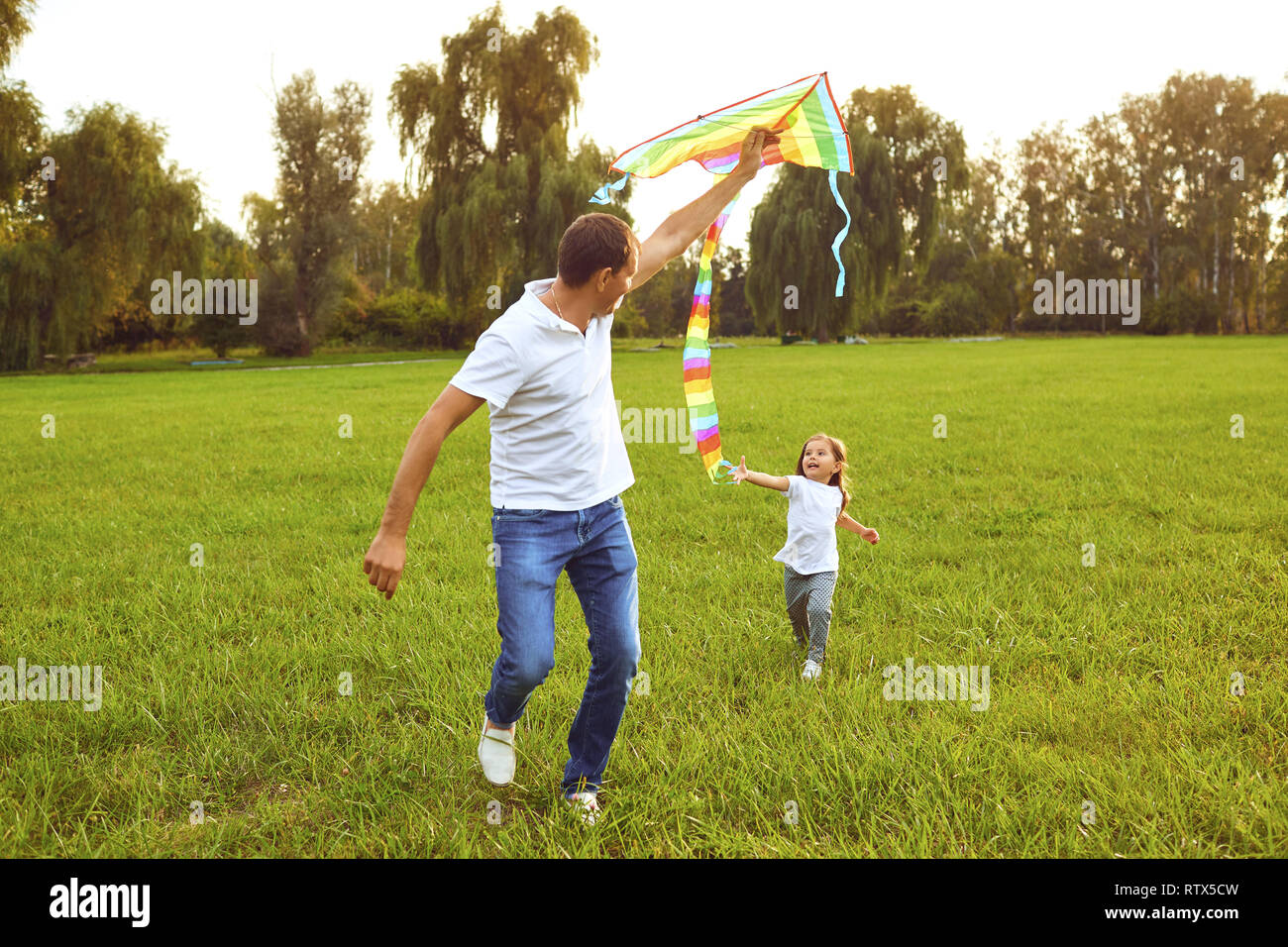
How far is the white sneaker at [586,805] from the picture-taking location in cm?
280

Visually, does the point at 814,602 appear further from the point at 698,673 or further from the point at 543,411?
the point at 543,411

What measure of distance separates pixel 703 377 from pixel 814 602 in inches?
44.7

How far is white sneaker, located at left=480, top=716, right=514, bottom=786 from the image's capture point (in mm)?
2982

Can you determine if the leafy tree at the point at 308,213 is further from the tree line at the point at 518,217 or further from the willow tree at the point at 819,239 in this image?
the willow tree at the point at 819,239

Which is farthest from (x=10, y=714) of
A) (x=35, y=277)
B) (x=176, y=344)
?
(x=176, y=344)

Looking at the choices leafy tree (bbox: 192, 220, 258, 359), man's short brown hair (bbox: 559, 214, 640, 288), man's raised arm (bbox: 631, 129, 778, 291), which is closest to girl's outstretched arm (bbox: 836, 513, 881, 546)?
man's raised arm (bbox: 631, 129, 778, 291)

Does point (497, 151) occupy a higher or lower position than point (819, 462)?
higher

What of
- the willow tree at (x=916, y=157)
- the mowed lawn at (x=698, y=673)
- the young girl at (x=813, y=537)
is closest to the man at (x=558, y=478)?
the mowed lawn at (x=698, y=673)

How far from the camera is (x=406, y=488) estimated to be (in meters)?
2.52

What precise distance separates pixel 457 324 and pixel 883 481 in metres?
34.4

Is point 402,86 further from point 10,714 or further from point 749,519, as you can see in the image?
point 10,714

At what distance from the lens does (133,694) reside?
3.74 meters

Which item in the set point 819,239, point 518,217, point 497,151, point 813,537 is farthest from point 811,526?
point 819,239

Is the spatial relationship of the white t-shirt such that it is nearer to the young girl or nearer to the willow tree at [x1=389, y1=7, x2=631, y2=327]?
the young girl
